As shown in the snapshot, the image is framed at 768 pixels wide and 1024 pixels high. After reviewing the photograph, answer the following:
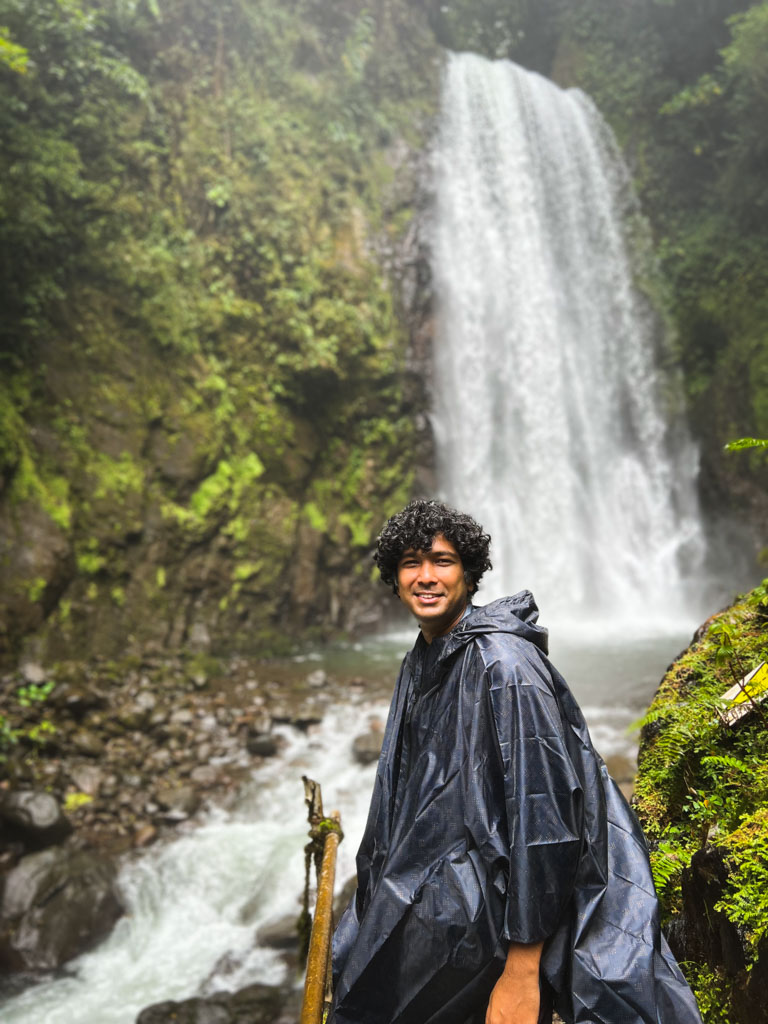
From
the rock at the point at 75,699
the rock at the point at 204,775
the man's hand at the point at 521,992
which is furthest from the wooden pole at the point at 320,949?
the rock at the point at 75,699

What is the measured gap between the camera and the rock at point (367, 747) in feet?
21.1

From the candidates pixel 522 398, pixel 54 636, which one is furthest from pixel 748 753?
pixel 522 398

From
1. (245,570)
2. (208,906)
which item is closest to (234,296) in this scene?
(245,570)

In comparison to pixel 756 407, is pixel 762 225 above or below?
above

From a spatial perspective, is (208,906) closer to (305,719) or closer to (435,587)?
(305,719)

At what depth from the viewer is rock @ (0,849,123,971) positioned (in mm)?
4352

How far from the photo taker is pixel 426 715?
1710mm

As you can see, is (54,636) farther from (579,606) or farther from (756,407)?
(756,407)

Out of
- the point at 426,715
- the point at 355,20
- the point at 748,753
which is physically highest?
the point at 355,20

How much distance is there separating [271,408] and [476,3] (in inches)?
671

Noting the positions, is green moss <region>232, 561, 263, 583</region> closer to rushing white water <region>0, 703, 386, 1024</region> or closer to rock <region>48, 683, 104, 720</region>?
rock <region>48, 683, 104, 720</region>

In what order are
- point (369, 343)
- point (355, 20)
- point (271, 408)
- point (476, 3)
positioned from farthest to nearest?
point (476, 3), point (355, 20), point (369, 343), point (271, 408)

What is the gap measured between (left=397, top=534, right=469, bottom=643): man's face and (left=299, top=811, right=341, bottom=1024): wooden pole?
118cm

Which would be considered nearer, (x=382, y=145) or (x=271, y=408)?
(x=271, y=408)
